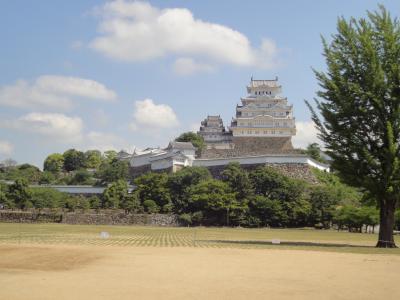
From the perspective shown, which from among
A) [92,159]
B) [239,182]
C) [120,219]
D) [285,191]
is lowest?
[120,219]

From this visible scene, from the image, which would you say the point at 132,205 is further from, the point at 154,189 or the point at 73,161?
the point at 73,161

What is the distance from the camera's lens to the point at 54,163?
92438 millimetres

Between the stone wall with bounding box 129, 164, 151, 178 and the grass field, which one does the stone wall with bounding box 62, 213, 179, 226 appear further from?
the grass field

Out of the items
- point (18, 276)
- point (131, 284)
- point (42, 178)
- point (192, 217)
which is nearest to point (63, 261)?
point (18, 276)

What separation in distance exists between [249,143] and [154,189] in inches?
961

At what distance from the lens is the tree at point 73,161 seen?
91.9 m

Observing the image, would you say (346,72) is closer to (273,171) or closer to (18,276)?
(18,276)

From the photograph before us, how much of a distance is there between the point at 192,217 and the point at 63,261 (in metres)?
36.4

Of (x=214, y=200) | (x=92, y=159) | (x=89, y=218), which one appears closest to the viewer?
(x=214, y=200)

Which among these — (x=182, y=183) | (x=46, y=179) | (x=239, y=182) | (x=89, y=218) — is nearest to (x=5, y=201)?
(x=89, y=218)

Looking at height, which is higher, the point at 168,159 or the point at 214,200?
the point at 168,159

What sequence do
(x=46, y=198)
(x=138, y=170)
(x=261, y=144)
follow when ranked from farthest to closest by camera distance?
(x=261, y=144), (x=138, y=170), (x=46, y=198)

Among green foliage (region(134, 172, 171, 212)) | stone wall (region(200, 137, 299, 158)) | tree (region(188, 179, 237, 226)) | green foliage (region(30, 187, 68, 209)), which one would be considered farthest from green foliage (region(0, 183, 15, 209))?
stone wall (region(200, 137, 299, 158))

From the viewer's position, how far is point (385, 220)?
2228 cm
